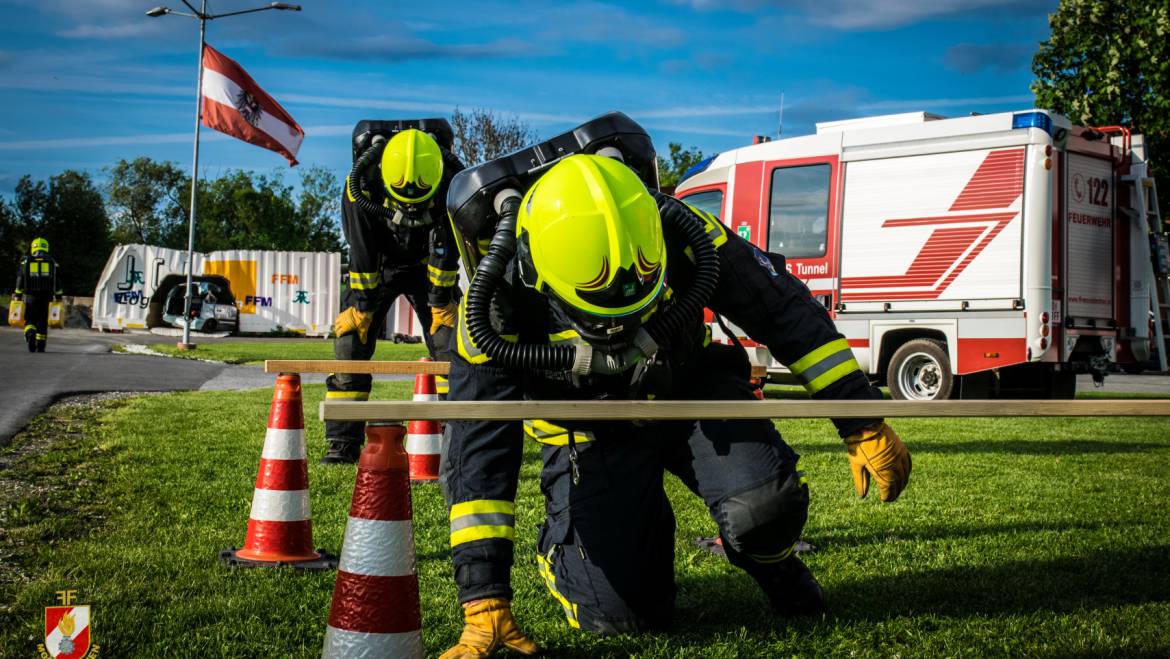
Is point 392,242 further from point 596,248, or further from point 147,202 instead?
point 147,202

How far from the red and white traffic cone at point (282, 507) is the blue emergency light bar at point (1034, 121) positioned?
921cm

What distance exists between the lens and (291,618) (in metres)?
3.42

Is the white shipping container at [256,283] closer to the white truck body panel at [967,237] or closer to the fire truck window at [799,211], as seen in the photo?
the fire truck window at [799,211]

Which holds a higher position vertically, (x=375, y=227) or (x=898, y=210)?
(x=898, y=210)

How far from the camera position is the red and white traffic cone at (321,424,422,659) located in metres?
2.47

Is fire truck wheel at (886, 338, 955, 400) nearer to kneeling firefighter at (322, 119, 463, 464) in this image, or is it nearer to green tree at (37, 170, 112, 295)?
kneeling firefighter at (322, 119, 463, 464)

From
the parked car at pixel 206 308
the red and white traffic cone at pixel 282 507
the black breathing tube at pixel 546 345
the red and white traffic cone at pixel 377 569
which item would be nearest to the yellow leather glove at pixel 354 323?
the red and white traffic cone at pixel 282 507

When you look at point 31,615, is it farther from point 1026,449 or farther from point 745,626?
point 1026,449

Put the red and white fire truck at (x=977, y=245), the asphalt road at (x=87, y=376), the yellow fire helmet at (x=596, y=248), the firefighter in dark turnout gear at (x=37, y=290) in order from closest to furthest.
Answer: the yellow fire helmet at (x=596, y=248) → the asphalt road at (x=87, y=376) → the red and white fire truck at (x=977, y=245) → the firefighter in dark turnout gear at (x=37, y=290)

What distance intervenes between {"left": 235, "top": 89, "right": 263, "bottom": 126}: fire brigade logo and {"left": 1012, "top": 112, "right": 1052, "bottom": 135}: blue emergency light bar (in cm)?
1532

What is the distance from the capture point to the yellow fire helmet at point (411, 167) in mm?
6691

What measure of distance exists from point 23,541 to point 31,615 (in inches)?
44.9

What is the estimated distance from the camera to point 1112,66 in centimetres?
2128

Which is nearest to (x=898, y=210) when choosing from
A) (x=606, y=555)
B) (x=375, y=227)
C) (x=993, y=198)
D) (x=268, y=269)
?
(x=993, y=198)
